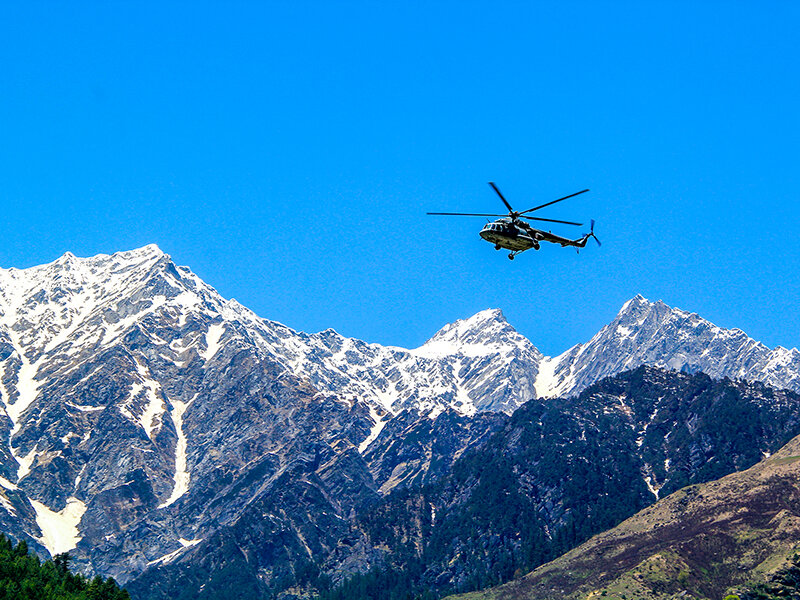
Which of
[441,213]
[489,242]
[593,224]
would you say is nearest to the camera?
[441,213]

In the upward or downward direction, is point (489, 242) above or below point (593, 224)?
below

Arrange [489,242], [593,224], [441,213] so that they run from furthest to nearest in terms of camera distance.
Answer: [593,224]
[489,242]
[441,213]

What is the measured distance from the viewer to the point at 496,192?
135 m

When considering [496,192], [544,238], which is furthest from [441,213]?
[544,238]

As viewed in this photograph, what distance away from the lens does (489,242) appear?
474ft

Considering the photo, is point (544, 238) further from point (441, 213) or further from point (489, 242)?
point (441, 213)

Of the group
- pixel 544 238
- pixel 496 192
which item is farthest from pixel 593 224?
pixel 496 192

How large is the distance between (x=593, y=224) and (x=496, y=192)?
1380 inches

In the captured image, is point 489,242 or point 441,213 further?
point 489,242

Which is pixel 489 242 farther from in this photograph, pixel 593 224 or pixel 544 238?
pixel 593 224

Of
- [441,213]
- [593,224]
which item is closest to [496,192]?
[441,213]

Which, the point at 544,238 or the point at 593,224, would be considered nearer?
the point at 544,238

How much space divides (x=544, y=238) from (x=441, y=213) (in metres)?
24.9

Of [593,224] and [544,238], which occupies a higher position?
[593,224]
